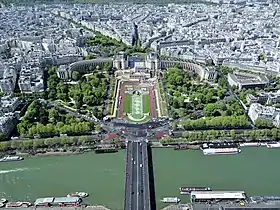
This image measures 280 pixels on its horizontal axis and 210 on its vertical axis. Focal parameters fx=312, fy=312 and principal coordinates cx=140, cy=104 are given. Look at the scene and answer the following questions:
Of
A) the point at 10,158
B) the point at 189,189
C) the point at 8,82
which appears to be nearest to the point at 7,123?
the point at 10,158

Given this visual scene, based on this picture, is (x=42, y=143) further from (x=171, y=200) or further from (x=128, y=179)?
(x=171, y=200)

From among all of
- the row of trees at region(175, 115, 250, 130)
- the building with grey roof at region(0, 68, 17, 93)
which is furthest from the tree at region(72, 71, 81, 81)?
the row of trees at region(175, 115, 250, 130)

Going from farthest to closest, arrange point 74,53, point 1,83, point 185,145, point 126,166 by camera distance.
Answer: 1. point 74,53
2. point 1,83
3. point 185,145
4. point 126,166

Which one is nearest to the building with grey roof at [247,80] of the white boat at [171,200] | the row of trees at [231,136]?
the row of trees at [231,136]

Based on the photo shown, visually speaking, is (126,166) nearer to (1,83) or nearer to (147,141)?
(147,141)

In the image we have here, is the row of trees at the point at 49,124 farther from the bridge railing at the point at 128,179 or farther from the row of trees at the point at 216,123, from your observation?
the row of trees at the point at 216,123

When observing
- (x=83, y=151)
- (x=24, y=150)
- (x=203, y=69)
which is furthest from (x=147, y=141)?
(x=203, y=69)

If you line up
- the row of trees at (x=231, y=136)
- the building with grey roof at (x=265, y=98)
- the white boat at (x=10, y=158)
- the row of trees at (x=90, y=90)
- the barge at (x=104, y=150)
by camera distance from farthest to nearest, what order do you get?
the row of trees at (x=90, y=90) < the building with grey roof at (x=265, y=98) < the row of trees at (x=231, y=136) < the barge at (x=104, y=150) < the white boat at (x=10, y=158)

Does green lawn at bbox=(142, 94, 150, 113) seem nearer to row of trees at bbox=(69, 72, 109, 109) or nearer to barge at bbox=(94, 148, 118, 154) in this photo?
row of trees at bbox=(69, 72, 109, 109)
